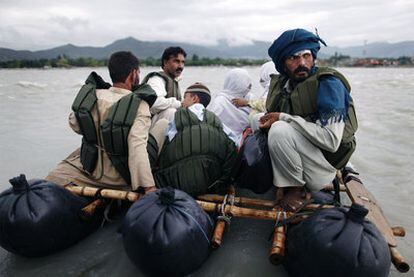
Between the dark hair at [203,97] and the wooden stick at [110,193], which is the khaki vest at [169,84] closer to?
the dark hair at [203,97]

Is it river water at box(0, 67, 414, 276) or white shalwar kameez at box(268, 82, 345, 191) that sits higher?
white shalwar kameez at box(268, 82, 345, 191)

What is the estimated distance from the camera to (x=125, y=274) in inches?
84.5

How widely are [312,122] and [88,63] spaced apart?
6312 cm

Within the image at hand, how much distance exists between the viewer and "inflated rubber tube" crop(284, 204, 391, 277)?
171 centimetres

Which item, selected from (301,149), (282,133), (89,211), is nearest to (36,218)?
(89,211)

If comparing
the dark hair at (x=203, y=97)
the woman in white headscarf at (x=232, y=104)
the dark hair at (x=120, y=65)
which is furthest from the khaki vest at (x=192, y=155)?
the woman in white headscarf at (x=232, y=104)

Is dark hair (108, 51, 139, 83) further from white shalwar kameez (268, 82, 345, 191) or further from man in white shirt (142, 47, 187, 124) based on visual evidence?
white shalwar kameez (268, 82, 345, 191)

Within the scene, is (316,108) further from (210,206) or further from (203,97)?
(203,97)

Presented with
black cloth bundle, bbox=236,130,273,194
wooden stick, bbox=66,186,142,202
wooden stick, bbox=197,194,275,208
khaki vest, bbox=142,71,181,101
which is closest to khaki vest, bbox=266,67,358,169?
black cloth bundle, bbox=236,130,273,194

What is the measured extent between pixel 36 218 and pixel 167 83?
7.84 feet

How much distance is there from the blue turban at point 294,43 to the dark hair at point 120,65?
3.83 ft

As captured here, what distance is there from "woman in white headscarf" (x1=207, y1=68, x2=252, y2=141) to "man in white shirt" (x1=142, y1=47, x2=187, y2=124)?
1.62 ft

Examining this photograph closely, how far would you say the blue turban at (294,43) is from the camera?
8.42 ft

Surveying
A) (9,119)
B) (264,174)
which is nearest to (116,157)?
(264,174)
